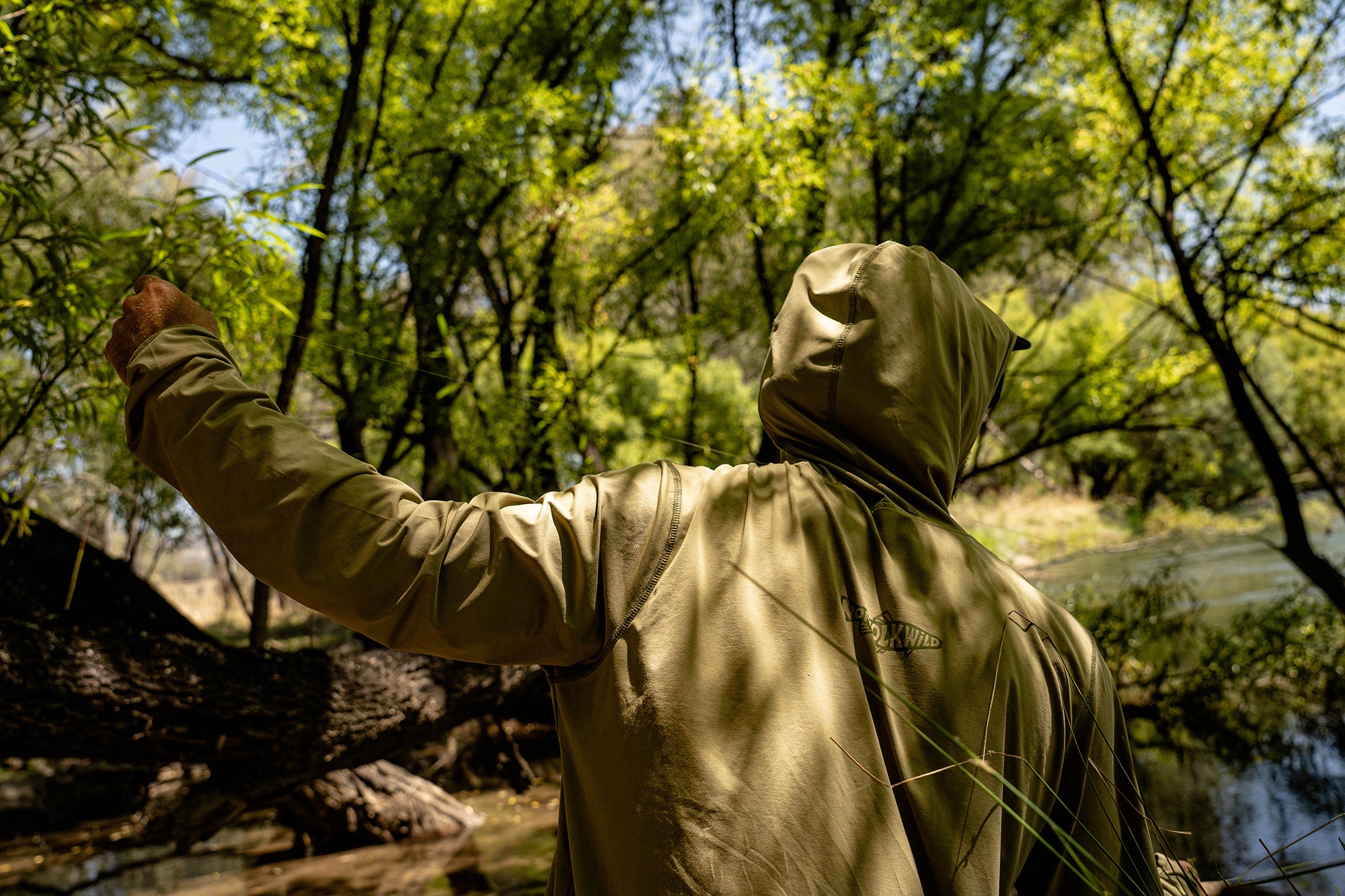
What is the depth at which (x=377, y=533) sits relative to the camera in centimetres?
97

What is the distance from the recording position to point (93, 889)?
4.65 metres

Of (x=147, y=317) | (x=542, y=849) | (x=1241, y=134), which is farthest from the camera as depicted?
(x=1241, y=134)

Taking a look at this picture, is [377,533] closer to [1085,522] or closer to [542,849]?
[542,849]

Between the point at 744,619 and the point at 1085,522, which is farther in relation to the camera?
the point at 1085,522

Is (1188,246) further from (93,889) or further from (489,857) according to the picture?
(93,889)

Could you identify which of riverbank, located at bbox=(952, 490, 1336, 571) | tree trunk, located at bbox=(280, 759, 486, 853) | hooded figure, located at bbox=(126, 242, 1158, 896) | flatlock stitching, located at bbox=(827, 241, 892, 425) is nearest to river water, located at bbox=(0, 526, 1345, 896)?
tree trunk, located at bbox=(280, 759, 486, 853)

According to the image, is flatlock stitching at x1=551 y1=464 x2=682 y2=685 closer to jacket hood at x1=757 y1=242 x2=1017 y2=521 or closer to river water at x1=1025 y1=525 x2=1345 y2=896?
jacket hood at x1=757 y1=242 x2=1017 y2=521

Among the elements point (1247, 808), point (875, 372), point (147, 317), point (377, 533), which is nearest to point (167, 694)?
point (147, 317)

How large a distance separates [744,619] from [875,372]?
39 cm

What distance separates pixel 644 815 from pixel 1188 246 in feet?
27.8

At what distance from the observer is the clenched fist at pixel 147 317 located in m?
1.11

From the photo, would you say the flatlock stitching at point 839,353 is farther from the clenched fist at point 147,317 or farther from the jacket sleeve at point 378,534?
the clenched fist at point 147,317

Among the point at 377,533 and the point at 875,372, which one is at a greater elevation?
the point at 875,372

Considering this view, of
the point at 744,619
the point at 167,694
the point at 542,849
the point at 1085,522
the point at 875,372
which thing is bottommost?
the point at 542,849
